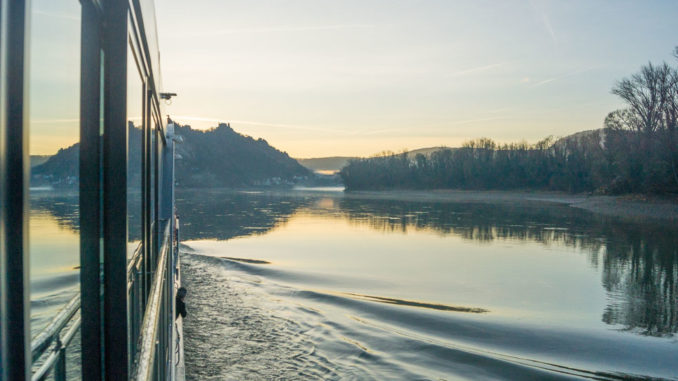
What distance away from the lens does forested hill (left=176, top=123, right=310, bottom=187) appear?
15212cm

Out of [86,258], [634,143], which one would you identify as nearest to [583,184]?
[634,143]

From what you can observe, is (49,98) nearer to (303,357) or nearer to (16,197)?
(16,197)

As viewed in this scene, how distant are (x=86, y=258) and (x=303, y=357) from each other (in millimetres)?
6452

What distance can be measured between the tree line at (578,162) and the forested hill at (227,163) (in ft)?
130

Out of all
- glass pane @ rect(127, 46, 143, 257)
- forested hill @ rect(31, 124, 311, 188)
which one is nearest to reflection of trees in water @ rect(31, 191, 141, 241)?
glass pane @ rect(127, 46, 143, 257)

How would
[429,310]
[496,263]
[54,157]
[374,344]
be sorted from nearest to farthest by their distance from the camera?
1. [54,157]
2. [374,344]
3. [429,310]
4. [496,263]

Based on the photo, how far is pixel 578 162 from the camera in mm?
86875

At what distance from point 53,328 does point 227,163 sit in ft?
553

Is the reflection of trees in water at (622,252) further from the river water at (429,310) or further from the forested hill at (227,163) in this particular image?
the forested hill at (227,163)

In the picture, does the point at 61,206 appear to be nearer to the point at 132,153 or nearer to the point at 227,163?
the point at 132,153

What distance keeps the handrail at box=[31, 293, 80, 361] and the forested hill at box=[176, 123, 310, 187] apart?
13745 centimetres

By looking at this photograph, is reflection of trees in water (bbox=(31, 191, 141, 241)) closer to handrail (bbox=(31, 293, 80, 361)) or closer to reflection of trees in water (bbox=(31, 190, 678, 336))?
reflection of trees in water (bbox=(31, 190, 678, 336))

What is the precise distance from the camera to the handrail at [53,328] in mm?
1179

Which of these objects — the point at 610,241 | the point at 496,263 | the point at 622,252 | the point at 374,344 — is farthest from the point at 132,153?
the point at 610,241
